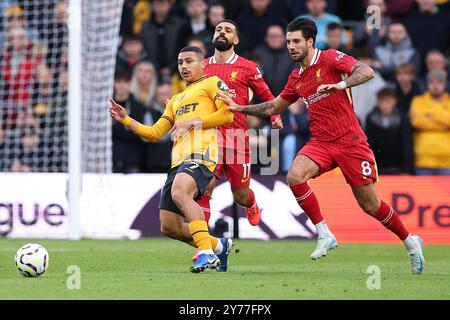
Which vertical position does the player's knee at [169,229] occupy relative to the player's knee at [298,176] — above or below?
below

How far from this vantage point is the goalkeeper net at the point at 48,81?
16.8m

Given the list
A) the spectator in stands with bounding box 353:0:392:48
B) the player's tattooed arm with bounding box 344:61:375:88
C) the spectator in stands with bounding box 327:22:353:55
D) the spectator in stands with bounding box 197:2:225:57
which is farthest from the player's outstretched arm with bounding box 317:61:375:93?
the spectator in stands with bounding box 353:0:392:48

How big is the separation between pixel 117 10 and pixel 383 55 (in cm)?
445

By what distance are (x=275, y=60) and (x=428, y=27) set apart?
2.80 m

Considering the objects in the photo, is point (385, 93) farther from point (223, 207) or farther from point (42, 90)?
point (42, 90)

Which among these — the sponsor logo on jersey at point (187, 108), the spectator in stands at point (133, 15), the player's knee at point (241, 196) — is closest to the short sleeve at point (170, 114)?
the sponsor logo on jersey at point (187, 108)

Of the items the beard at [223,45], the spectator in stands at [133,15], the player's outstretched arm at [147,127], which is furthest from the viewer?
the spectator in stands at [133,15]

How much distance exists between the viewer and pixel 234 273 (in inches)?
401

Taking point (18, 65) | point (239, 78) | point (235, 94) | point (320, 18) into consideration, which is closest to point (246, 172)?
point (235, 94)

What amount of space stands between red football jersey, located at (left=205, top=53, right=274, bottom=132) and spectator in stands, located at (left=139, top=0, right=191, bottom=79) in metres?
6.07

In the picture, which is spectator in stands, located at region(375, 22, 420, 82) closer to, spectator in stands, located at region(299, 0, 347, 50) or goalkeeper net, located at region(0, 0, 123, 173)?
spectator in stands, located at region(299, 0, 347, 50)

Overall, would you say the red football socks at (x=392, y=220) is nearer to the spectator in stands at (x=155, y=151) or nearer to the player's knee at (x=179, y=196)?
the player's knee at (x=179, y=196)

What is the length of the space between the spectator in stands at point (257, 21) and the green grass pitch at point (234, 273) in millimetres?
4502
